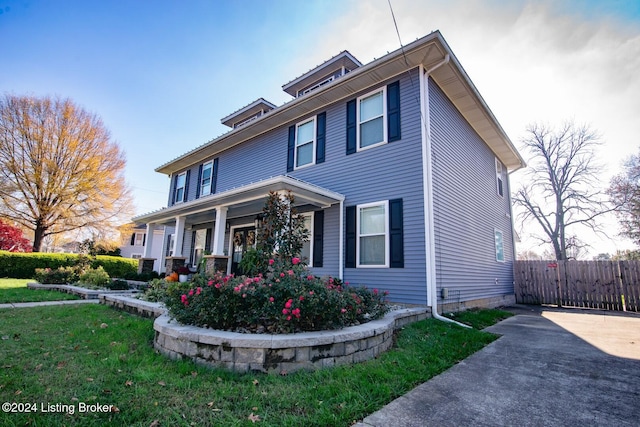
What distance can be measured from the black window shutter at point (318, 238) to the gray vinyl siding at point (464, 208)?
2.88 meters

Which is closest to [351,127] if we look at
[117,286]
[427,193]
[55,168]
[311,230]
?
[427,193]

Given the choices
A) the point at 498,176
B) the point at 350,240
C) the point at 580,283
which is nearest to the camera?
the point at 350,240

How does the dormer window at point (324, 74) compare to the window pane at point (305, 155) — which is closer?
the window pane at point (305, 155)

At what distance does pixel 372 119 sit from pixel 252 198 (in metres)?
3.56

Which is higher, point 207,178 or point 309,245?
point 207,178

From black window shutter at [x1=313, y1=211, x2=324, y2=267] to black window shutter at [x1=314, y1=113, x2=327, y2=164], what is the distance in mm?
1583

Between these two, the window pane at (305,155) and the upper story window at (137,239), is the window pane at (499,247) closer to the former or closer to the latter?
the window pane at (305,155)

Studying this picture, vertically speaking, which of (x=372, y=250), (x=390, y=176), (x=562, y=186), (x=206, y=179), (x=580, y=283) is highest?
(x=562, y=186)

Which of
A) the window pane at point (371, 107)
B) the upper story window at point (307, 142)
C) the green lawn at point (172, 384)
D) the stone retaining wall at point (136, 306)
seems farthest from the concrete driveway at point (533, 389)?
the upper story window at point (307, 142)

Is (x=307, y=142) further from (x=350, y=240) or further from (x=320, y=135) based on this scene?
(x=350, y=240)

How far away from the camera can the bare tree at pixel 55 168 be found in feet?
51.9

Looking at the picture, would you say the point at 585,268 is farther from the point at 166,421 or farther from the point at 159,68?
the point at 159,68

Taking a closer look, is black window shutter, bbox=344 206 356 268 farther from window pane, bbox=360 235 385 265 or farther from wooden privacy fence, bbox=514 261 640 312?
wooden privacy fence, bbox=514 261 640 312

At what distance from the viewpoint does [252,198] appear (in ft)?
25.1
